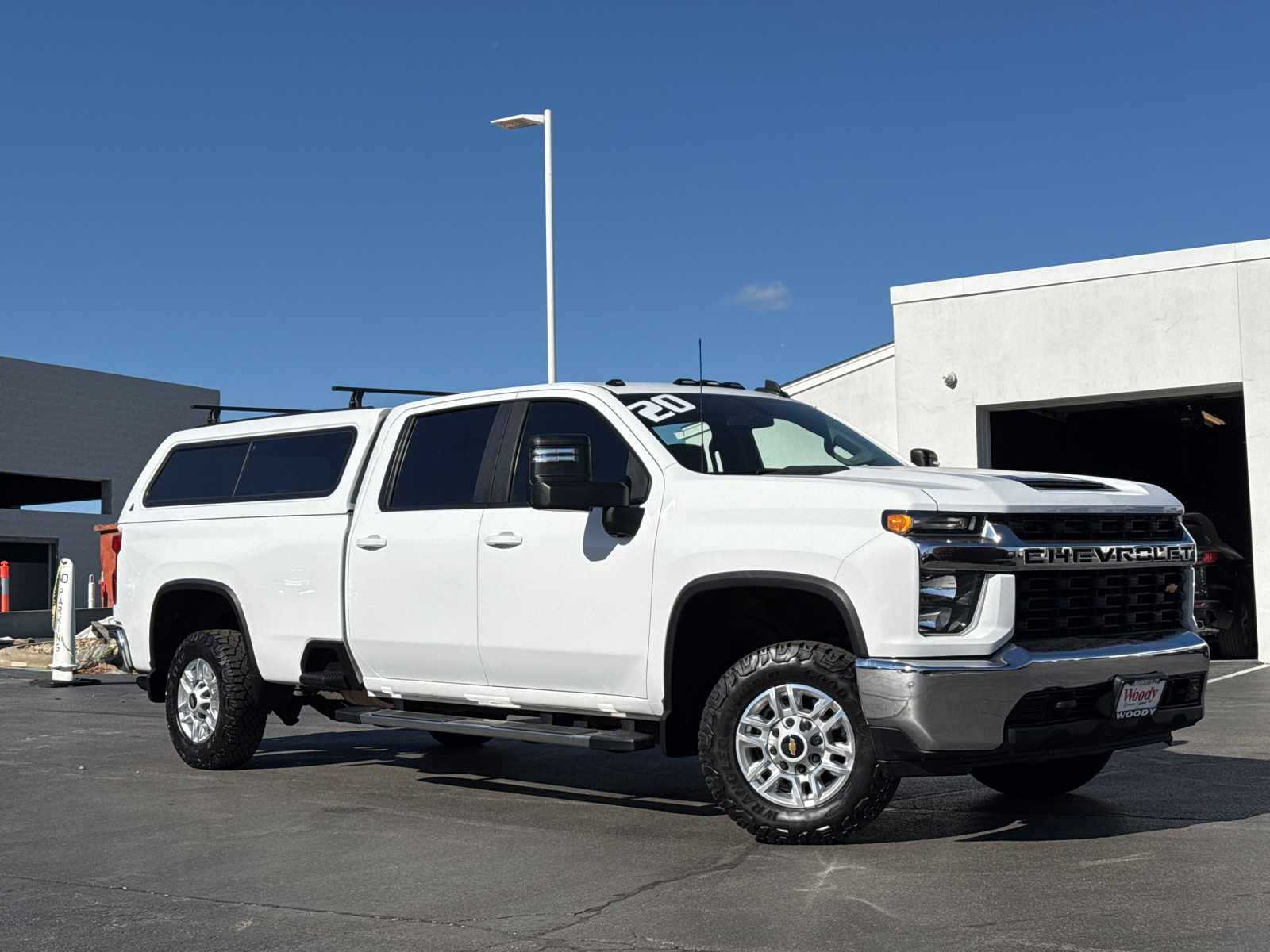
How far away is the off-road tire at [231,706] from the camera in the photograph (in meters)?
8.59

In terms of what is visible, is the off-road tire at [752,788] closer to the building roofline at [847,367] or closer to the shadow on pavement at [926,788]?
the shadow on pavement at [926,788]

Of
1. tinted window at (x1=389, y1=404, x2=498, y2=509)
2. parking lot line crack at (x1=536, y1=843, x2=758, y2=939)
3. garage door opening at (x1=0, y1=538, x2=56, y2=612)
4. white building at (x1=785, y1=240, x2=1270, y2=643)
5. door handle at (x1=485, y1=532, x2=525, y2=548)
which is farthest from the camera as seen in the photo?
garage door opening at (x1=0, y1=538, x2=56, y2=612)

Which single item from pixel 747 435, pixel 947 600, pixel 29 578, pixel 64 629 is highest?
pixel 747 435

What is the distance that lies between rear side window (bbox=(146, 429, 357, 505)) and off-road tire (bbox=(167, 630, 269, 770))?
899 millimetres

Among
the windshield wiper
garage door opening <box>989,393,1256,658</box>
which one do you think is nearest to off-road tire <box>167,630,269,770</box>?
the windshield wiper

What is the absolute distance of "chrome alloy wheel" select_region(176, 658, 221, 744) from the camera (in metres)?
8.74

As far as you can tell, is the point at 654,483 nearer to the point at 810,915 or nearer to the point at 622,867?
the point at 622,867

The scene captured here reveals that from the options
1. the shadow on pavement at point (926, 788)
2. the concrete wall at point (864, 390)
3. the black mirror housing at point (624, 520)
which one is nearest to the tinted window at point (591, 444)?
the black mirror housing at point (624, 520)

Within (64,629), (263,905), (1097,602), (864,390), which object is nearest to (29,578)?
(64,629)

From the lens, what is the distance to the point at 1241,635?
53.2ft

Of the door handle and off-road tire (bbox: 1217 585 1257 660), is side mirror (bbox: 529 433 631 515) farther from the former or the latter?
off-road tire (bbox: 1217 585 1257 660)

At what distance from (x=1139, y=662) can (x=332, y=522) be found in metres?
4.39

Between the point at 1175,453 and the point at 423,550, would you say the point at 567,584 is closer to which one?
the point at 423,550

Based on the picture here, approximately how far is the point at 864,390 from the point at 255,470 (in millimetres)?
12788
